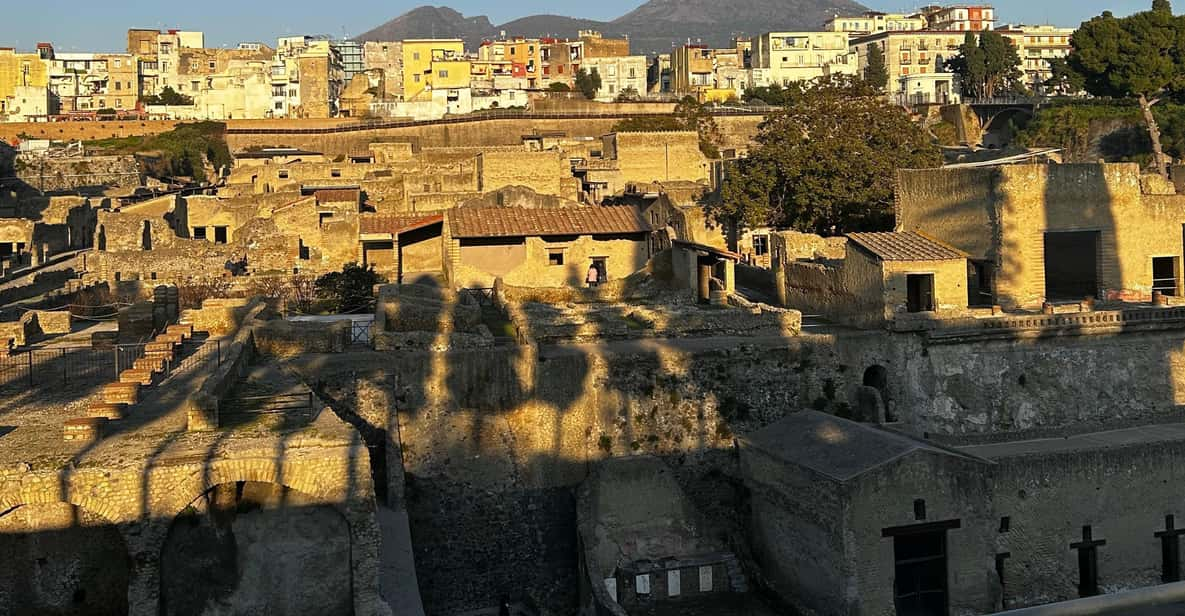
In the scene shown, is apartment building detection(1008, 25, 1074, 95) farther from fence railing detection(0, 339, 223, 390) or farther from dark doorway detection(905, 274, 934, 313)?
fence railing detection(0, 339, 223, 390)

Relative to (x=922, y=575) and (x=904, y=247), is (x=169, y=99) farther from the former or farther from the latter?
(x=922, y=575)

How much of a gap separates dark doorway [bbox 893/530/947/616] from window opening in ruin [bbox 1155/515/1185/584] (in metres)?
4.12

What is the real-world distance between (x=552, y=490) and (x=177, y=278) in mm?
19333

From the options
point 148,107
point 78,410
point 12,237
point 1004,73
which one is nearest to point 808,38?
point 1004,73

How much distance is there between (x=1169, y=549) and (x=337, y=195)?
1156 inches

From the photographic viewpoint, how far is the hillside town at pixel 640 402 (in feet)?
41.1

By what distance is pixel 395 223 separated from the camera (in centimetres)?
3238

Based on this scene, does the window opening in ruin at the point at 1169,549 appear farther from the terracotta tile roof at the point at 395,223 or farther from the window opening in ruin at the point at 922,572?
the terracotta tile roof at the point at 395,223

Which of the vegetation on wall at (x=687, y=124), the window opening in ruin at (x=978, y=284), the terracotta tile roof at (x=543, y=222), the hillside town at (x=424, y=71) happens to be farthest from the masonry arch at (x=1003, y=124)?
the window opening in ruin at (x=978, y=284)

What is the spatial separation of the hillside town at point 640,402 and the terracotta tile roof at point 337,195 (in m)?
3.38

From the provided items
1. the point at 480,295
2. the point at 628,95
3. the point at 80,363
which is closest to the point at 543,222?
the point at 480,295

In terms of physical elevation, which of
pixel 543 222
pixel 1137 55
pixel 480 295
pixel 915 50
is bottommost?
pixel 480 295

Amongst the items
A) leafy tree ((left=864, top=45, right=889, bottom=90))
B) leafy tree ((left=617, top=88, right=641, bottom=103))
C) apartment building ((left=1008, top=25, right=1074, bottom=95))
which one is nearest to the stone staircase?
leafy tree ((left=617, top=88, right=641, bottom=103))

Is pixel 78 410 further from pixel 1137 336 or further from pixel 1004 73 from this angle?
pixel 1004 73
